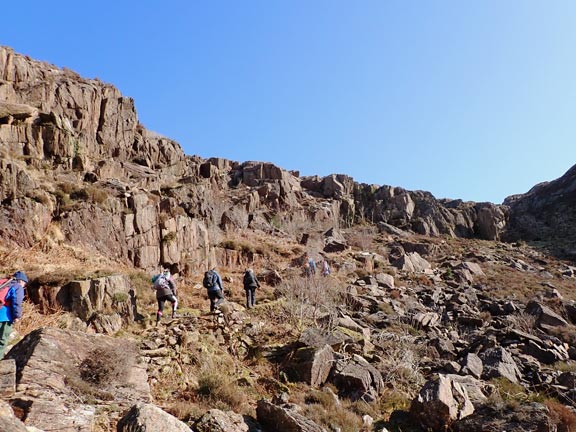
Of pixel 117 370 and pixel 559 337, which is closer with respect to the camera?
pixel 117 370

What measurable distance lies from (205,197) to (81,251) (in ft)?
50.0

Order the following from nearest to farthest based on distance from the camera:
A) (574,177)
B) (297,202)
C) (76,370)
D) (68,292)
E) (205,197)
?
(76,370) < (68,292) < (205,197) < (297,202) < (574,177)

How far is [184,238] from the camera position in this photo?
19.3m

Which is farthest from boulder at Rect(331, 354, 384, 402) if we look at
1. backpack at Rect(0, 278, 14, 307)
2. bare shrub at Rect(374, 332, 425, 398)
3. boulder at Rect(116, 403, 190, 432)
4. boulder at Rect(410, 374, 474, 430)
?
backpack at Rect(0, 278, 14, 307)

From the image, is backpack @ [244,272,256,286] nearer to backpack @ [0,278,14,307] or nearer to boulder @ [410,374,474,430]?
boulder @ [410,374,474,430]

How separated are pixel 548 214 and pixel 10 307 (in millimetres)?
64735

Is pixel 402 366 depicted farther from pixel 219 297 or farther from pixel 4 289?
pixel 4 289

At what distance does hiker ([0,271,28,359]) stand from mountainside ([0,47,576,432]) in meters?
0.47

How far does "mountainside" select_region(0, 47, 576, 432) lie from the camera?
625 centimetres

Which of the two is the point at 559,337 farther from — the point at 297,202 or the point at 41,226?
the point at 297,202

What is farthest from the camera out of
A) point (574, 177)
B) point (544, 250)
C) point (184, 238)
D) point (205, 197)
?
point (574, 177)

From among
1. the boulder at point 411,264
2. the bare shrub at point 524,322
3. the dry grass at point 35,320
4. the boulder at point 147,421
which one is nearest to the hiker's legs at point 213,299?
the dry grass at point 35,320

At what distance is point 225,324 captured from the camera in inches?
430

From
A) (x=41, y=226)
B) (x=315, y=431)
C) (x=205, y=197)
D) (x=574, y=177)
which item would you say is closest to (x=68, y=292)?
(x=41, y=226)
